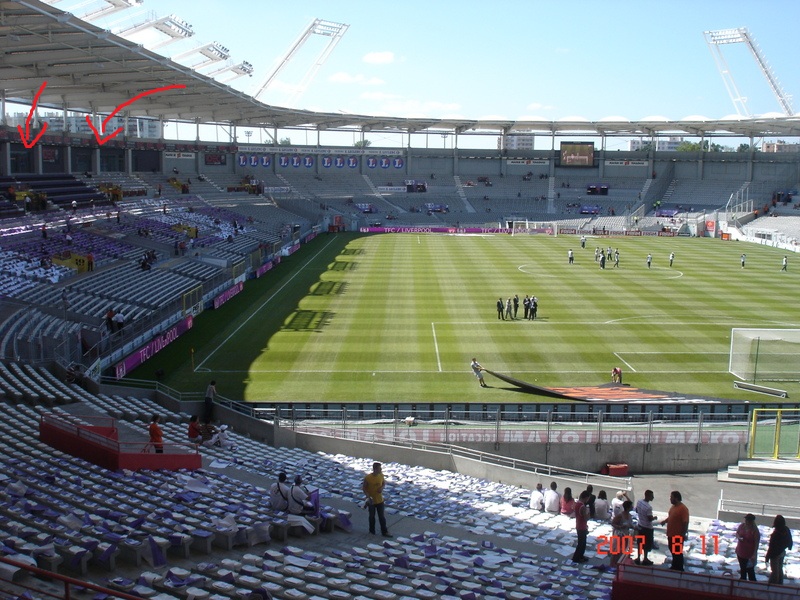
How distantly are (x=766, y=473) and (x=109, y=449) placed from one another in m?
14.3

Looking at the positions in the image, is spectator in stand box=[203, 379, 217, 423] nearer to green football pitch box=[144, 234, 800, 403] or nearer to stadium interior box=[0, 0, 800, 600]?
stadium interior box=[0, 0, 800, 600]

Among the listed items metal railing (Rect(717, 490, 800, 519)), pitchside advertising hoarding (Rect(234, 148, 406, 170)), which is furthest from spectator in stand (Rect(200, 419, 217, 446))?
pitchside advertising hoarding (Rect(234, 148, 406, 170))

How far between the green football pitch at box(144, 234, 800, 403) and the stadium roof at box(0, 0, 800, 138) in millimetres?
13144

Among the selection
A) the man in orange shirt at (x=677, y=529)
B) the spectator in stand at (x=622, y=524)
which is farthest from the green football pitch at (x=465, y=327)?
the man in orange shirt at (x=677, y=529)

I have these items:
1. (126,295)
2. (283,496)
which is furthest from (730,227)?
(283,496)

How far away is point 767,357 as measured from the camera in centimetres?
2666

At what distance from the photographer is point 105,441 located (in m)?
14.2

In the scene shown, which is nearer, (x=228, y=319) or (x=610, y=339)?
(x=610, y=339)

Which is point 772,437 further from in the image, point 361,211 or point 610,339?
point 361,211

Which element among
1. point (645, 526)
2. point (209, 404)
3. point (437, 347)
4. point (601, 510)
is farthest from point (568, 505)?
point (437, 347)

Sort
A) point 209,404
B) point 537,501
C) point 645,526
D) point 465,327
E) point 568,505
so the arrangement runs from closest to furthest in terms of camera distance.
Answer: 1. point 645,526
2. point 568,505
3. point 537,501
4. point 209,404
5. point 465,327

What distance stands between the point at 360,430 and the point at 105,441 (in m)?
7.06

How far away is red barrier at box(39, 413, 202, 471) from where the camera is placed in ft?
46.0

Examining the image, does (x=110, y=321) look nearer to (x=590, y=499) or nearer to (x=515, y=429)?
(x=515, y=429)
